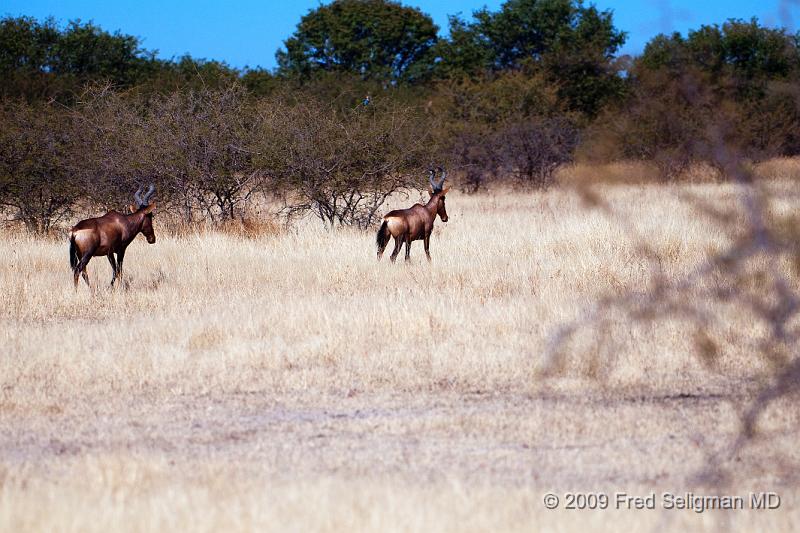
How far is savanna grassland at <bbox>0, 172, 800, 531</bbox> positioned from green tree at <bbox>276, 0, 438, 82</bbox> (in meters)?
41.2

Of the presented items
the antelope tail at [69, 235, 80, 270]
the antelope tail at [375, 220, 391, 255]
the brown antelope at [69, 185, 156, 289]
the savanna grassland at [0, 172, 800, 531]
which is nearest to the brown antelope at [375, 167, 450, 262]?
the antelope tail at [375, 220, 391, 255]

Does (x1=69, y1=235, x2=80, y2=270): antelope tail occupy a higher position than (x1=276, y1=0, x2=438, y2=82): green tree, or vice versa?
(x1=276, y1=0, x2=438, y2=82): green tree

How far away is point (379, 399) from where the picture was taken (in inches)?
257

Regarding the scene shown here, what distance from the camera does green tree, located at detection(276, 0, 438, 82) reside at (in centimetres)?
5172

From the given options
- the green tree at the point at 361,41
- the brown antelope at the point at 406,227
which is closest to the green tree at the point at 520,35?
the green tree at the point at 361,41

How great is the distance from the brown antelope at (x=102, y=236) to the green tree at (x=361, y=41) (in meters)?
40.2

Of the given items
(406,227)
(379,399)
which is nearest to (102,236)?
(406,227)

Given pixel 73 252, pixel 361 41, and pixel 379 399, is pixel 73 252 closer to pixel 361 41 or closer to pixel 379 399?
pixel 379 399

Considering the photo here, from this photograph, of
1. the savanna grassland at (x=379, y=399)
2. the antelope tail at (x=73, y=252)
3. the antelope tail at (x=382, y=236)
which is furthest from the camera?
the antelope tail at (x=382, y=236)

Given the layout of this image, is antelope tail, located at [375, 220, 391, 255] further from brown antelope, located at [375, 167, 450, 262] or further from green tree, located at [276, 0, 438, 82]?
green tree, located at [276, 0, 438, 82]

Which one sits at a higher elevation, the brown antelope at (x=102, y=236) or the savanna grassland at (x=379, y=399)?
the brown antelope at (x=102, y=236)

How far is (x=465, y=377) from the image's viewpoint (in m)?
6.99

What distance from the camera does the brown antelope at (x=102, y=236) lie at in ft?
35.4

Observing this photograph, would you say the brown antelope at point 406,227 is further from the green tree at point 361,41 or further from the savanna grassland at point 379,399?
the green tree at point 361,41
